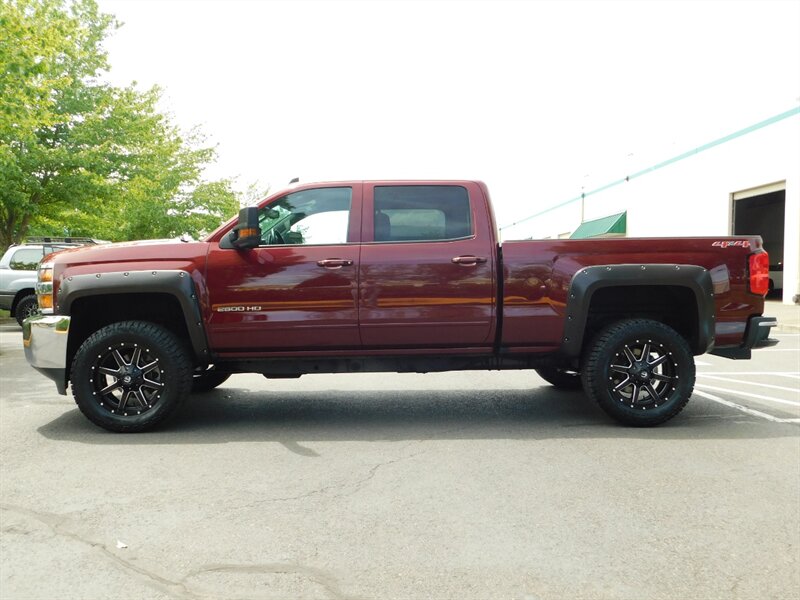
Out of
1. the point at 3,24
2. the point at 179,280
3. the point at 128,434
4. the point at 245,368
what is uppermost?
the point at 3,24

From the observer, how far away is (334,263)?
18.9 feet

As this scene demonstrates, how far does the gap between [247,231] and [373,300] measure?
3.81 ft

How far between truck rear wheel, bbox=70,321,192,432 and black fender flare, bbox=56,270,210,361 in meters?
0.27

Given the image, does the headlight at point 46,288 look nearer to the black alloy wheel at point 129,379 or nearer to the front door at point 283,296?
the black alloy wheel at point 129,379

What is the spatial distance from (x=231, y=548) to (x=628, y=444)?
3.26m

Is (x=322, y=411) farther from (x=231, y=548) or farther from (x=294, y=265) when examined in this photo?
(x=231, y=548)

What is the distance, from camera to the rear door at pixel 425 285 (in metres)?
5.79

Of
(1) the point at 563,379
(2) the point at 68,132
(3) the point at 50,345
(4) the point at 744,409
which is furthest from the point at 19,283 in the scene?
(4) the point at 744,409

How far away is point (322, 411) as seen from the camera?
260 inches

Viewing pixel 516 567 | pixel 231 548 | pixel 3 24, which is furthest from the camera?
pixel 3 24

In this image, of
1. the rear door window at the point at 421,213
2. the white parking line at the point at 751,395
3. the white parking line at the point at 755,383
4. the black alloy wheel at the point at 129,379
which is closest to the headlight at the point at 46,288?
the black alloy wheel at the point at 129,379

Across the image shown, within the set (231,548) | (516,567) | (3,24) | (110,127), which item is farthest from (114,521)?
(110,127)

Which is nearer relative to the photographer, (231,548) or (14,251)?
(231,548)

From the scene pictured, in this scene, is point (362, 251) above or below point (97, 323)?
above
